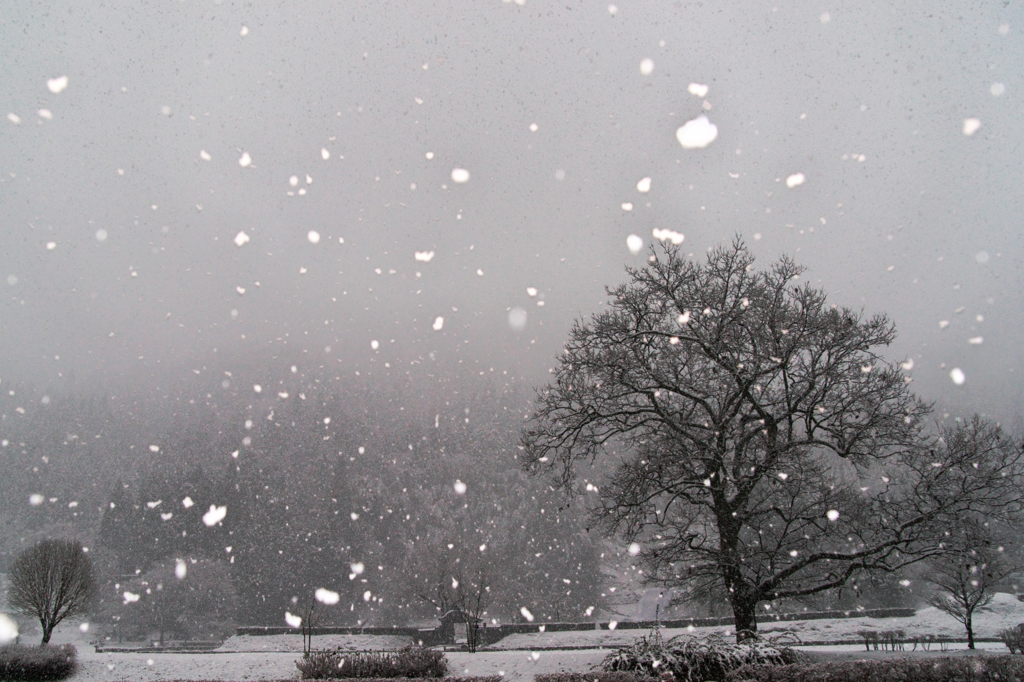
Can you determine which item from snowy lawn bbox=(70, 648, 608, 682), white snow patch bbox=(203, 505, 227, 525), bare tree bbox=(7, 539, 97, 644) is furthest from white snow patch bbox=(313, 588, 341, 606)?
snowy lawn bbox=(70, 648, 608, 682)

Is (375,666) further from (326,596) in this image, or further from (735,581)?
(326,596)

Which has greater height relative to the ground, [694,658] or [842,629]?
[694,658]

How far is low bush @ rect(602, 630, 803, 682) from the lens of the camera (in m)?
9.26

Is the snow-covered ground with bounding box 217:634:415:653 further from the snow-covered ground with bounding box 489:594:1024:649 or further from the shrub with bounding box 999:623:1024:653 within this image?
the shrub with bounding box 999:623:1024:653

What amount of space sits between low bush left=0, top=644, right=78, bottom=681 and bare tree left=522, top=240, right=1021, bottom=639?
41.2 ft

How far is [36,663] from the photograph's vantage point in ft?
41.0

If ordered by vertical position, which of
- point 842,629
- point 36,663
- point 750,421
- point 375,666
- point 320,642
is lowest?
point 320,642

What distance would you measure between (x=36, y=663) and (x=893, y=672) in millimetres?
18149

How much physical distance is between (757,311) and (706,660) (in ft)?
26.1

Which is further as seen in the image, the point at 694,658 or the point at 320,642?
the point at 320,642

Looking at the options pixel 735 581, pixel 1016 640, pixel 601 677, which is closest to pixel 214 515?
pixel 735 581

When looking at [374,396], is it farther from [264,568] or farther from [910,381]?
[910,381]

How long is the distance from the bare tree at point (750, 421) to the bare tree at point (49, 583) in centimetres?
1837

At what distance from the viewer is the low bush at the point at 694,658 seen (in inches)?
364
